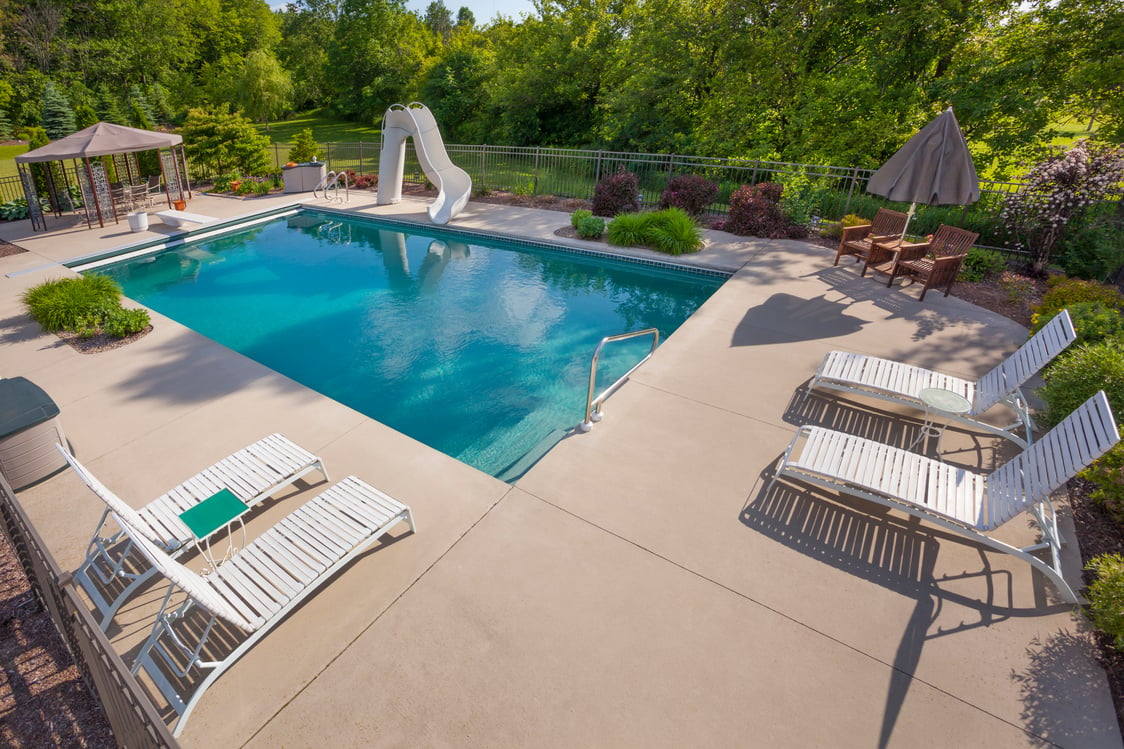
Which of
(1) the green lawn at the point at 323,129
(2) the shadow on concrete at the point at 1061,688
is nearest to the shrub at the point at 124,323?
(2) the shadow on concrete at the point at 1061,688

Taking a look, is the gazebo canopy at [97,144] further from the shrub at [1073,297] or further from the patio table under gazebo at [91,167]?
the shrub at [1073,297]

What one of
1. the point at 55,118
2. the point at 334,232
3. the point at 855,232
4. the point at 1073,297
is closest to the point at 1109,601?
the point at 1073,297

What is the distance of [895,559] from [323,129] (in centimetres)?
5197

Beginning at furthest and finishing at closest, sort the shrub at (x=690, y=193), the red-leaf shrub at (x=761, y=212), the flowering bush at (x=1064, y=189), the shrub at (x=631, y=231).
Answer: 1. the shrub at (x=690, y=193)
2. the red-leaf shrub at (x=761, y=212)
3. the shrub at (x=631, y=231)
4. the flowering bush at (x=1064, y=189)

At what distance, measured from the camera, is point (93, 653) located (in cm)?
197

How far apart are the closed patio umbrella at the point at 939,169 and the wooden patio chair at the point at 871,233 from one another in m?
1.25

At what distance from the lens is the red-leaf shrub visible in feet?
39.3

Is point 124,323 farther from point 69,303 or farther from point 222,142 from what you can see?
point 222,142

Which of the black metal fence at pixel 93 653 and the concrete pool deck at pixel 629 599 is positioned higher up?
the black metal fence at pixel 93 653

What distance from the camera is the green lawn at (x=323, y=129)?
133ft

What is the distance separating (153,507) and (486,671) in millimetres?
2592

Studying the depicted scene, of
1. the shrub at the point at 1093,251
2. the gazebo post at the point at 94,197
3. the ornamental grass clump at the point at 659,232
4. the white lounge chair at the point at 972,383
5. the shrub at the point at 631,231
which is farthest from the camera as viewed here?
the gazebo post at the point at 94,197

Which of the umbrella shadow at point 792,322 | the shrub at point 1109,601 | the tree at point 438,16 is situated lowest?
the shrub at point 1109,601

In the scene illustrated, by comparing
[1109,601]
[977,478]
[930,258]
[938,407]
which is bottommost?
[1109,601]
